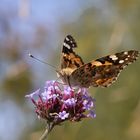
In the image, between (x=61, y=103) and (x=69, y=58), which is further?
(x=69, y=58)

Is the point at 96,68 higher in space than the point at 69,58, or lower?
lower

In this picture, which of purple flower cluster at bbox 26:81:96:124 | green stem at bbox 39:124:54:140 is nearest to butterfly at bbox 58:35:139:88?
purple flower cluster at bbox 26:81:96:124

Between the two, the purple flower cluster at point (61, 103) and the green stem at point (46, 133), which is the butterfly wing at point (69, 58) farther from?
the green stem at point (46, 133)

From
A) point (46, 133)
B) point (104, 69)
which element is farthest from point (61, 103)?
point (104, 69)

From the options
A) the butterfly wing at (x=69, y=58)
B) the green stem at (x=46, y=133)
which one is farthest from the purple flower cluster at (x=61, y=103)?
the butterfly wing at (x=69, y=58)

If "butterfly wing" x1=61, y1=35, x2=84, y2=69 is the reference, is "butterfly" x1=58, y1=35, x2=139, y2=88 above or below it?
below

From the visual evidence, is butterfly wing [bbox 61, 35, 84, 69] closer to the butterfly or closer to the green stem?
the butterfly

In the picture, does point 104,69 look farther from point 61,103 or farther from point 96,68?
point 61,103

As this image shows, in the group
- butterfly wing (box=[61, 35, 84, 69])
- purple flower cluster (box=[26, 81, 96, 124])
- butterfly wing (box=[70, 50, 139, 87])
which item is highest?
butterfly wing (box=[61, 35, 84, 69])
